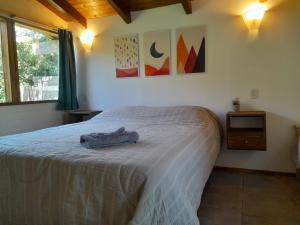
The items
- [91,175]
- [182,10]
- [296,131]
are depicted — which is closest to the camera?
[91,175]

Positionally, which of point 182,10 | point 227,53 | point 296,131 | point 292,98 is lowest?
point 296,131

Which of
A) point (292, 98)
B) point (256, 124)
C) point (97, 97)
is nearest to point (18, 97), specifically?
point (97, 97)

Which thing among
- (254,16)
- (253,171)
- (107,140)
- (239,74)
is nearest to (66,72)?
(107,140)

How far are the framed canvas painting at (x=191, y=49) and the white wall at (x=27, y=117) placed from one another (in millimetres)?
2045

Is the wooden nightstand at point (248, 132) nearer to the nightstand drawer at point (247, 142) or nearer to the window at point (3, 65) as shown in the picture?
the nightstand drawer at point (247, 142)

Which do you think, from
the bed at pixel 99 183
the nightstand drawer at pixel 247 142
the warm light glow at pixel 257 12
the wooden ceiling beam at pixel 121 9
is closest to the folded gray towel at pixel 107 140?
the bed at pixel 99 183

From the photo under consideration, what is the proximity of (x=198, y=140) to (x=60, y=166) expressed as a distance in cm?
118

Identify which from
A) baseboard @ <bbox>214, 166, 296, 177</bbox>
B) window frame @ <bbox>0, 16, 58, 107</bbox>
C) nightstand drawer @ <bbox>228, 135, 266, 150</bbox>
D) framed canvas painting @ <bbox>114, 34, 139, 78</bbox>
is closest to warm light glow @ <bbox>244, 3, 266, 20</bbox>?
nightstand drawer @ <bbox>228, 135, 266, 150</bbox>

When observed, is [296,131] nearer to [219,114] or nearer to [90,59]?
[219,114]

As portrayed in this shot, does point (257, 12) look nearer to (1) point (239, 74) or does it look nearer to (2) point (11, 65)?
(1) point (239, 74)

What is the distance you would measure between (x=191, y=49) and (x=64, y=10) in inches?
76.1

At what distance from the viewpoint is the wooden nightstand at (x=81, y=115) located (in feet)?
12.5

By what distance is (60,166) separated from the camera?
1.44m

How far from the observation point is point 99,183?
1.32 meters
